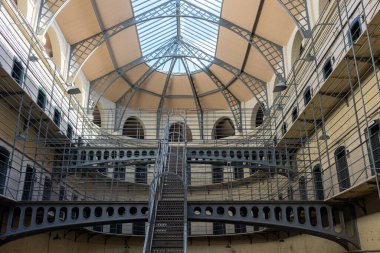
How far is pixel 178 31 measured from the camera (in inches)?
602

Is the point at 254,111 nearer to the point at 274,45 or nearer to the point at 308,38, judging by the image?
the point at 274,45

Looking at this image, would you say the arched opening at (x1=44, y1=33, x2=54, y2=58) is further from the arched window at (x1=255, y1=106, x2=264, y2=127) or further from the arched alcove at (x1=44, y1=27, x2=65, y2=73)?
the arched window at (x1=255, y1=106, x2=264, y2=127)

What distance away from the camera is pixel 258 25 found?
12031 mm

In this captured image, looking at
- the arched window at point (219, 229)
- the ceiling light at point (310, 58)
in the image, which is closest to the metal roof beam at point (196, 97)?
the arched window at point (219, 229)

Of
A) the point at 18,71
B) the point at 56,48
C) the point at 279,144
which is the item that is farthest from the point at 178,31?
the point at 18,71

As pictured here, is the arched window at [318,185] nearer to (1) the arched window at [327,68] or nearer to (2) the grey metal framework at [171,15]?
(1) the arched window at [327,68]

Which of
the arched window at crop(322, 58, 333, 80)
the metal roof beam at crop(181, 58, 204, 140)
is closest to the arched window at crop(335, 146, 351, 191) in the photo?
the arched window at crop(322, 58, 333, 80)

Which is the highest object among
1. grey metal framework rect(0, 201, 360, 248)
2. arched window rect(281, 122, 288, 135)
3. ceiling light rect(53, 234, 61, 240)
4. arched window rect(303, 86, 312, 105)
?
arched window rect(303, 86, 312, 105)

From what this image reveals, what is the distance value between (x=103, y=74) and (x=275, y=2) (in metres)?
6.92

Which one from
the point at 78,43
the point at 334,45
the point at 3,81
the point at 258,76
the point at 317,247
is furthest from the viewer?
the point at 258,76

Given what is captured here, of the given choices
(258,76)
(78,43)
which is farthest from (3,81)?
(258,76)

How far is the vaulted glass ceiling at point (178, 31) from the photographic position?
1313 cm

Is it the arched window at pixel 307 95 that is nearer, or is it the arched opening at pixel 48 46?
the arched window at pixel 307 95

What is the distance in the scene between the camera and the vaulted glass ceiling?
13133 millimetres
